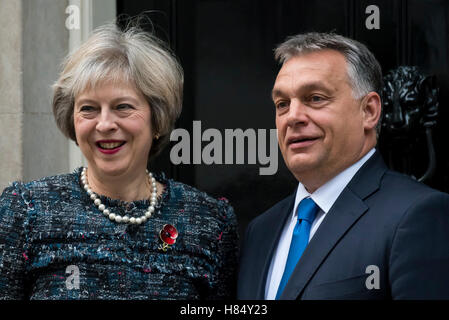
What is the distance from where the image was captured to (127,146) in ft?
7.37

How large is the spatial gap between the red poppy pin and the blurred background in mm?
901

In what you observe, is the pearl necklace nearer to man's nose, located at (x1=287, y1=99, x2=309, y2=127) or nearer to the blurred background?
man's nose, located at (x1=287, y1=99, x2=309, y2=127)

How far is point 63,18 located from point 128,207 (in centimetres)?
118

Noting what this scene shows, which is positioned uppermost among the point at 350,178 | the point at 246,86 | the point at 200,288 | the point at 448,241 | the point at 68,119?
the point at 246,86

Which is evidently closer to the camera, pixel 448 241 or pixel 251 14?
pixel 448 241

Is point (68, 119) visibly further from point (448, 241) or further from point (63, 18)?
point (448, 241)

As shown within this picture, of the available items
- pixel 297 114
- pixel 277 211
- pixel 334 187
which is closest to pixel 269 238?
pixel 277 211

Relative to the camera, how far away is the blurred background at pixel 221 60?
2971 mm

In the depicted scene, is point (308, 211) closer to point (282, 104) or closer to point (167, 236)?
point (282, 104)

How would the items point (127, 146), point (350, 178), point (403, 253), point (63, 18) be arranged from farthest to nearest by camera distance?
point (63, 18)
point (127, 146)
point (350, 178)
point (403, 253)

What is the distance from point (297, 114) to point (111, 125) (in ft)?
1.87

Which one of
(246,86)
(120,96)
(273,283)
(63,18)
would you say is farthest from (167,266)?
(63,18)

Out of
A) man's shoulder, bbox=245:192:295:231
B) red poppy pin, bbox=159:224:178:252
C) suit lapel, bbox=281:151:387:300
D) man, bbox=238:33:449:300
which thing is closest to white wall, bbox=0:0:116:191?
red poppy pin, bbox=159:224:178:252

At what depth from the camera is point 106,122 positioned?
2.18 metres
